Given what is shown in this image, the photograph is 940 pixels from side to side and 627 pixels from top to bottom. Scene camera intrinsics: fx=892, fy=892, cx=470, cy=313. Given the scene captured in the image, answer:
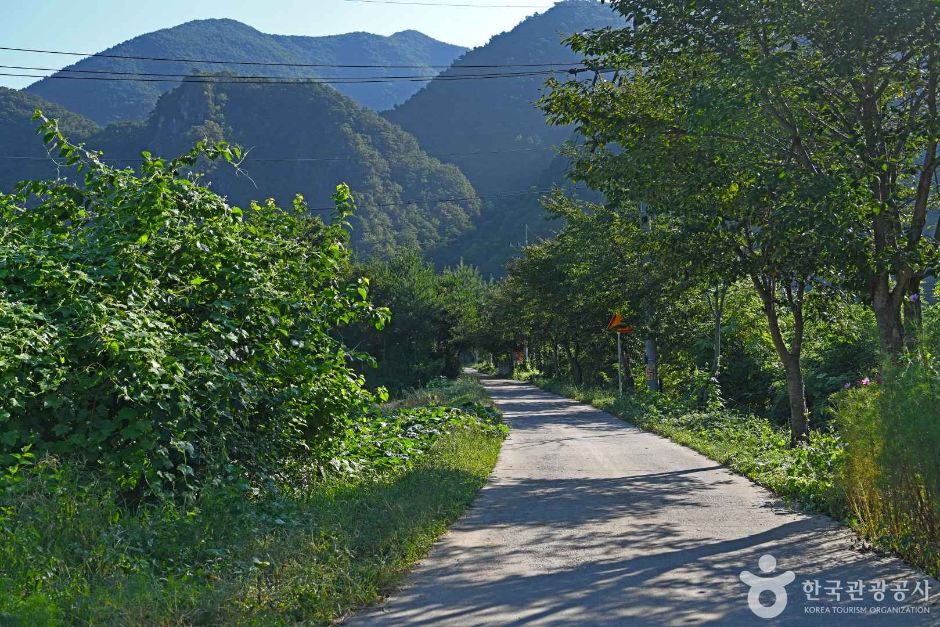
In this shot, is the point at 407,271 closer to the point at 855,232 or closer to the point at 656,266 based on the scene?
the point at 656,266

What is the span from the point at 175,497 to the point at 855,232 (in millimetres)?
8685

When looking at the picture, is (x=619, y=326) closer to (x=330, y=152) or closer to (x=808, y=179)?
(x=808, y=179)

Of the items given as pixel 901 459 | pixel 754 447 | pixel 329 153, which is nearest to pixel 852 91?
pixel 754 447

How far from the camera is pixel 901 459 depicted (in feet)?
24.6

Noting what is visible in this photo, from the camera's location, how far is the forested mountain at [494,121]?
129 meters

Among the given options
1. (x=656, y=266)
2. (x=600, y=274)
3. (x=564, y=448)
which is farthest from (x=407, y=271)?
(x=564, y=448)

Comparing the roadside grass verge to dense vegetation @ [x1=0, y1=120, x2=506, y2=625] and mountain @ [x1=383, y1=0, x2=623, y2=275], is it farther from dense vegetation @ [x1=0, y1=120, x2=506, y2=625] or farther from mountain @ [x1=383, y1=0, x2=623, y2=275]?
mountain @ [x1=383, y1=0, x2=623, y2=275]

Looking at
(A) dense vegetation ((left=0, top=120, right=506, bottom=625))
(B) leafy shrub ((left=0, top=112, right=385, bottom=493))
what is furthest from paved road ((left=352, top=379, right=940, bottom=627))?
(B) leafy shrub ((left=0, top=112, right=385, bottom=493))

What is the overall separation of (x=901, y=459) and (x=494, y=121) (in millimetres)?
142294

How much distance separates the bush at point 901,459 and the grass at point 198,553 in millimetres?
4062

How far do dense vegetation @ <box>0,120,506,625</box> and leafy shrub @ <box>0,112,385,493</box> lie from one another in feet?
0.09

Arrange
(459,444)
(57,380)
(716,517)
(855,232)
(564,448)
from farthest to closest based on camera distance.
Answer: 1. (564,448)
2. (459,444)
3. (855,232)
4. (716,517)
5. (57,380)

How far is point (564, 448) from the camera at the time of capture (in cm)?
1816

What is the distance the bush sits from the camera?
23.5ft
